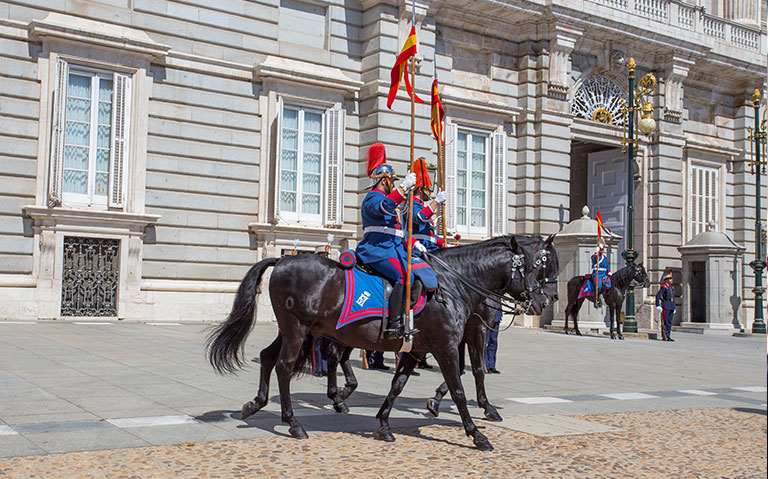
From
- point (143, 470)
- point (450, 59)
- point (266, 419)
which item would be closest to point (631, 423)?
point (266, 419)

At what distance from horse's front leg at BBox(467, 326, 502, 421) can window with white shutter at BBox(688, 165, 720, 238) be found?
23.1 m

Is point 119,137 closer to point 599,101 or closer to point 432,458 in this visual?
point 432,458

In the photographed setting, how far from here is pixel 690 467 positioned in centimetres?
606

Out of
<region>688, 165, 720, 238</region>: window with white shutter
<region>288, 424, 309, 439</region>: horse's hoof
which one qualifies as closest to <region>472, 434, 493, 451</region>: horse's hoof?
<region>288, 424, 309, 439</region>: horse's hoof

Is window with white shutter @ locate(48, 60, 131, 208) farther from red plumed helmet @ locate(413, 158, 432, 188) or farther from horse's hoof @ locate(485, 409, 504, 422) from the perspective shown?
horse's hoof @ locate(485, 409, 504, 422)

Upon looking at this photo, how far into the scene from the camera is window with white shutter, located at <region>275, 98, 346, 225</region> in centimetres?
2123

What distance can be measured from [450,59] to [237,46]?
6.77 meters

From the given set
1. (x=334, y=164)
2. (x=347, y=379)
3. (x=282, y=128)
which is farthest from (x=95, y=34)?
(x=347, y=379)

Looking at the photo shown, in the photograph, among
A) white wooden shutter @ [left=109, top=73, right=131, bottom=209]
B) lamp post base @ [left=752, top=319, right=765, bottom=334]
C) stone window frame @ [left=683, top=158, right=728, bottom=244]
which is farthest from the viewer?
stone window frame @ [left=683, top=158, right=728, bottom=244]

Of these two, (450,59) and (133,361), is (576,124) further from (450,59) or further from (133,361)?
(133,361)

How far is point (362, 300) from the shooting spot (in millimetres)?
7160

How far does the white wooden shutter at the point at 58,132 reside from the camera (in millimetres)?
17719

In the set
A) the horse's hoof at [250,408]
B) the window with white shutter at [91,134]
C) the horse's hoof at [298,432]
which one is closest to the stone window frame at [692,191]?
the window with white shutter at [91,134]

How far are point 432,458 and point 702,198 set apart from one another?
26.7 m
